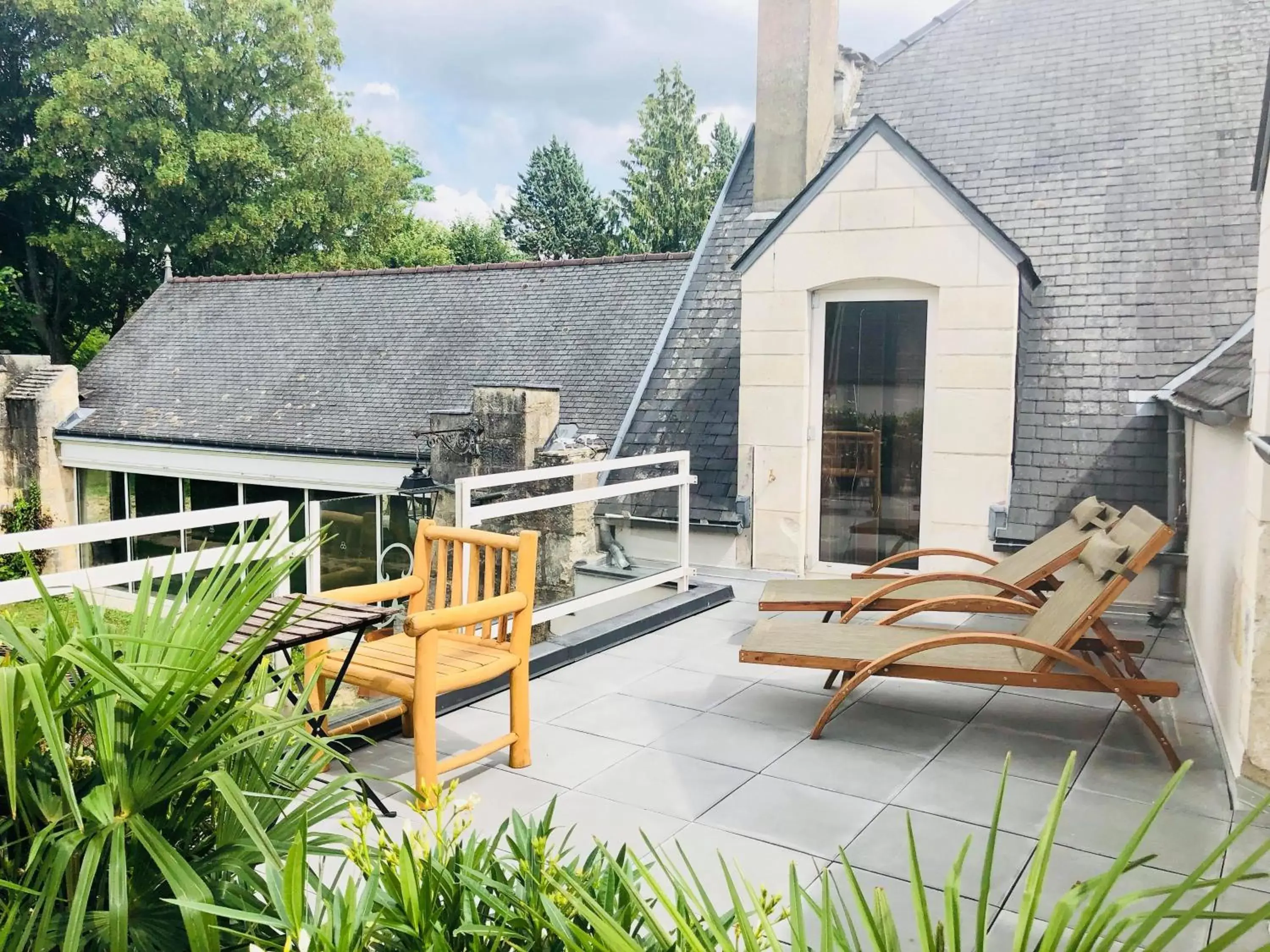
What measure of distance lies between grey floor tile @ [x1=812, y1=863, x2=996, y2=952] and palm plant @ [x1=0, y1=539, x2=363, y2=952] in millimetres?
1651

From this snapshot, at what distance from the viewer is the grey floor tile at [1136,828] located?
364cm

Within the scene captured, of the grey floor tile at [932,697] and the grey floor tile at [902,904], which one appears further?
the grey floor tile at [932,697]

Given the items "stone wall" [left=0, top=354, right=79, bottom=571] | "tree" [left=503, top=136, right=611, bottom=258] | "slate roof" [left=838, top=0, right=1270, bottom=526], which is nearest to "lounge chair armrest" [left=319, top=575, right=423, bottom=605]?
"slate roof" [left=838, top=0, right=1270, bottom=526]

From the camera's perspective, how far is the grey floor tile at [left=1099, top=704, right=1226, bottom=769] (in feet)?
15.0

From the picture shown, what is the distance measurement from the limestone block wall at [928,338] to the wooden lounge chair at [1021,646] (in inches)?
108

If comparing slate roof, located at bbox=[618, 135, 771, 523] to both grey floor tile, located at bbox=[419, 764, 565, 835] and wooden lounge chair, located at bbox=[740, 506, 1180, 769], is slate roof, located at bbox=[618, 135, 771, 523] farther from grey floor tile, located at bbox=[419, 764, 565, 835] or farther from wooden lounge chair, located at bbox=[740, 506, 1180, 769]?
grey floor tile, located at bbox=[419, 764, 565, 835]

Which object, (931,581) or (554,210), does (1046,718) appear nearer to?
(931,581)

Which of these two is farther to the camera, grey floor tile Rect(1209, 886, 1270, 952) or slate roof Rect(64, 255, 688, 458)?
slate roof Rect(64, 255, 688, 458)

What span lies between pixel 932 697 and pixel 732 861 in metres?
2.34

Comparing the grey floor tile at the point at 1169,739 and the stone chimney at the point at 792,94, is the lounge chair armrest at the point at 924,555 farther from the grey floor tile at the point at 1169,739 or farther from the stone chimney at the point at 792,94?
the stone chimney at the point at 792,94

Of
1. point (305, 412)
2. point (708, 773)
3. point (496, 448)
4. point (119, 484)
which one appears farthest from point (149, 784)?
point (119, 484)

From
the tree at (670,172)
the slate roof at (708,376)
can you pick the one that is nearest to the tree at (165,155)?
the tree at (670,172)

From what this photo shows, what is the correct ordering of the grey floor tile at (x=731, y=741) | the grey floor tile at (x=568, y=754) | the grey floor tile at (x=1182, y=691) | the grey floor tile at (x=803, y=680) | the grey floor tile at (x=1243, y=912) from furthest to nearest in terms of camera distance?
the grey floor tile at (x=803, y=680) → the grey floor tile at (x=1182, y=691) → the grey floor tile at (x=731, y=741) → the grey floor tile at (x=568, y=754) → the grey floor tile at (x=1243, y=912)

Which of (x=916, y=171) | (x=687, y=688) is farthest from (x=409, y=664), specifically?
(x=916, y=171)
